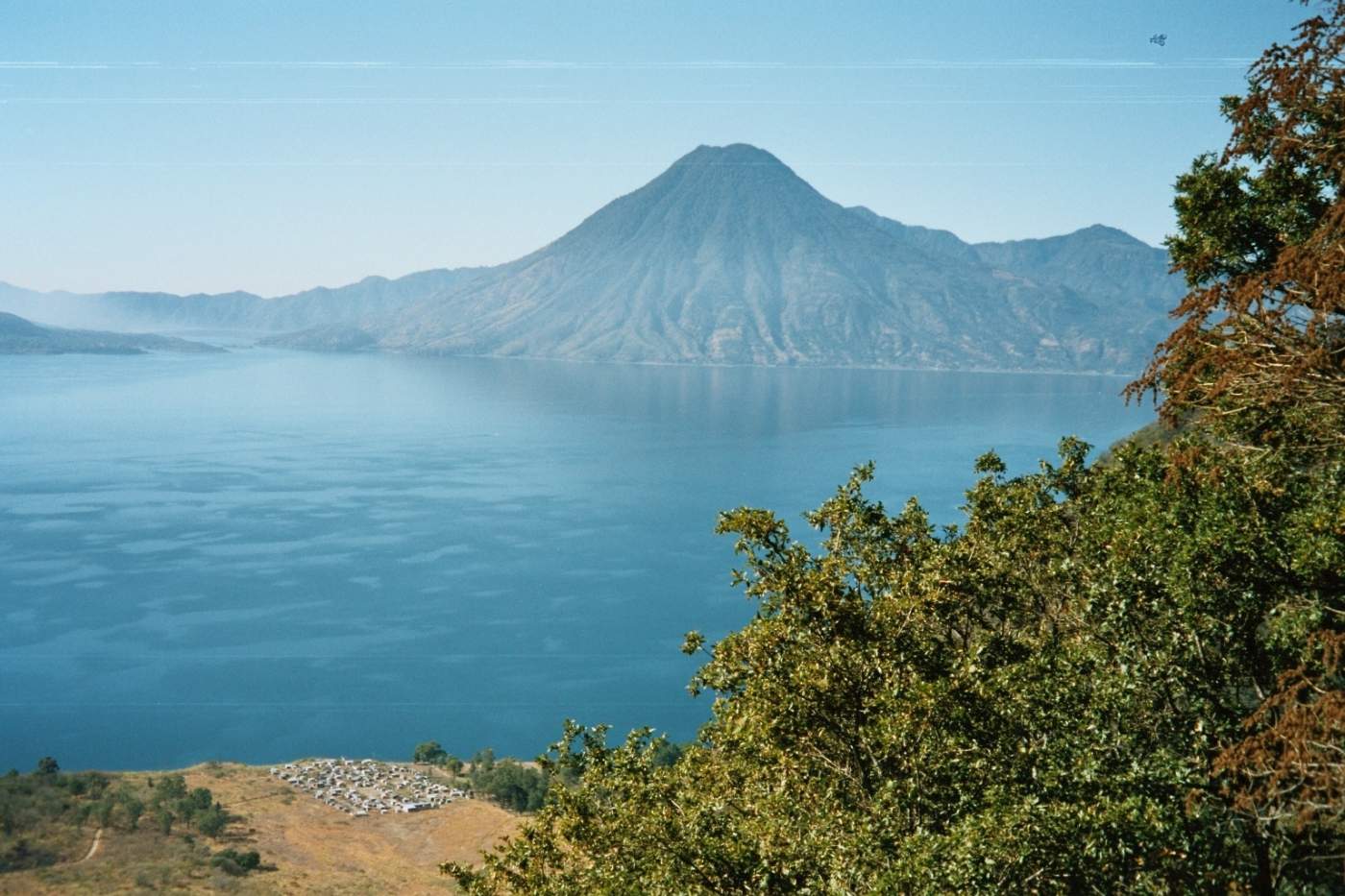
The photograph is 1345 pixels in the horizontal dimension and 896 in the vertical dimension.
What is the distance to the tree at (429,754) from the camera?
2662 inches

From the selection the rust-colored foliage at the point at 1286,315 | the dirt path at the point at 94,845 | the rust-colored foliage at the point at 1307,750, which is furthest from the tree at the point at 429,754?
the rust-colored foliage at the point at 1307,750

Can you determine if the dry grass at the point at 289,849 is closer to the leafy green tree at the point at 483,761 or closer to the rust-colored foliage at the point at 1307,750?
the leafy green tree at the point at 483,761

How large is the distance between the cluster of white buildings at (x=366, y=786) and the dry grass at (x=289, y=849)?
0.90 meters

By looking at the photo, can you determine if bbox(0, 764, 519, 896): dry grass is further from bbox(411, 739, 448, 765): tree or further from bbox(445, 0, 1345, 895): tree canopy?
bbox(445, 0, 1345, 895): tree canopy

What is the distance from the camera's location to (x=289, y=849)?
49.5 m

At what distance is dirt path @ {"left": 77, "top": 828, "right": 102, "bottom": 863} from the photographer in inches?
1734

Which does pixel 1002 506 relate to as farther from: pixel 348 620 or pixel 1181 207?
pixel 348 620

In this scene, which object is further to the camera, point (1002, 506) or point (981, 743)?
point (1002, 506)

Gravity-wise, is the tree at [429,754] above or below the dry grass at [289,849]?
below

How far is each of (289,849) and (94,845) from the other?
9.30 m

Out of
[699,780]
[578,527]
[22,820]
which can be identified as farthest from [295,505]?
[699,780]

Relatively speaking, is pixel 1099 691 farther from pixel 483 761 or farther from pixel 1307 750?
pixel 483 761

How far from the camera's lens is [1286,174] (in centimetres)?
1327

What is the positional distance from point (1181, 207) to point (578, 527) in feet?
393
